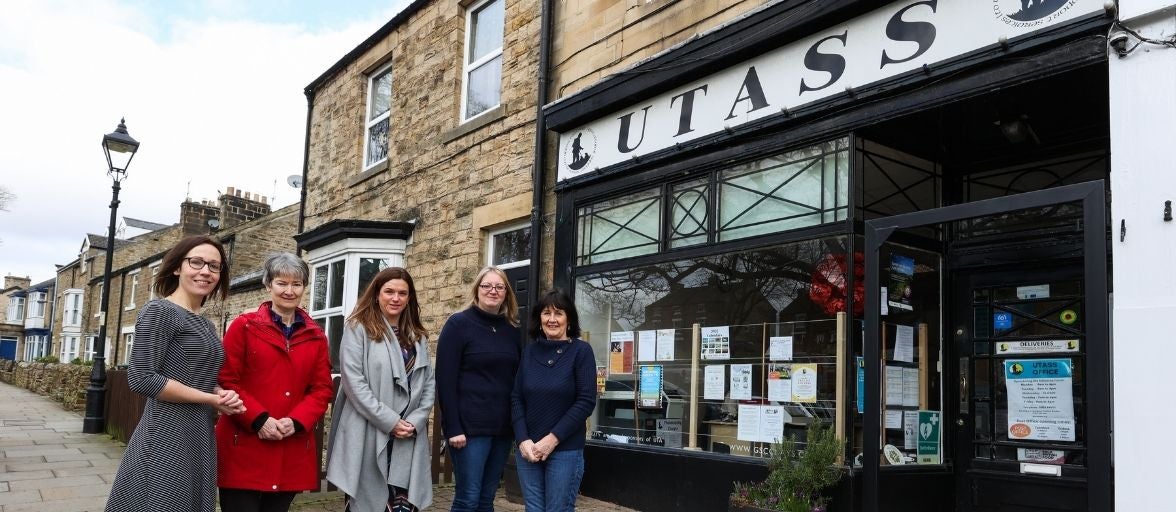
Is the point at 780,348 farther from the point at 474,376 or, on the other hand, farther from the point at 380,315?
the point at 380,315

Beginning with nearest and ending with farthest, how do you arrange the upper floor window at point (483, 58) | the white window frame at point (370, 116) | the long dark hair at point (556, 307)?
1. the long dark hair at point (556, 307)
2. the upper floor window at point (483, 58)
3. the white window frame at point (370, 116)

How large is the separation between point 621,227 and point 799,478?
3048 millimetres

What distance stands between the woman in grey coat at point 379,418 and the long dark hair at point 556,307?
73 cm

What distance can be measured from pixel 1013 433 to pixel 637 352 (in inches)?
116

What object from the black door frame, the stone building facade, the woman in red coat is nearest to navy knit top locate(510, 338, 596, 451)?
the woman in red coat

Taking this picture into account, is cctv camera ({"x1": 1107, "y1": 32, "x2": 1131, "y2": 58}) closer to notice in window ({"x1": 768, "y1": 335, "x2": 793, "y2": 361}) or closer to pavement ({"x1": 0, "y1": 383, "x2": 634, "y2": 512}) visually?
notice in window ({"x1": 768, "y1": 335, "x2": 793, "y2": 361})

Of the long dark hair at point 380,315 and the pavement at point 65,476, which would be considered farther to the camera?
the pavement at point 65,476

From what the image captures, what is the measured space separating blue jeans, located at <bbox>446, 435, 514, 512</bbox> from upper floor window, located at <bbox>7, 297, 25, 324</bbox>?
69.3m

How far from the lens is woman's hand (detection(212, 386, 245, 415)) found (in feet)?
11.2

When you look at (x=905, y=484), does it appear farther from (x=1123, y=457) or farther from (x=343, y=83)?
(x=343, y=83)

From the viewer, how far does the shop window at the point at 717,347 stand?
5793 mm

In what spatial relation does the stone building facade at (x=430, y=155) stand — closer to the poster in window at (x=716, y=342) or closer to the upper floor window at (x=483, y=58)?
the upper floor window at (x=483, y=58)

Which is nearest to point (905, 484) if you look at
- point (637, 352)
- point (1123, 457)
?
point (1123, 457)

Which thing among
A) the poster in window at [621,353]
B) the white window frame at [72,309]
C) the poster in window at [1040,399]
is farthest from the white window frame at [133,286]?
the poster in window at [1040,399]
